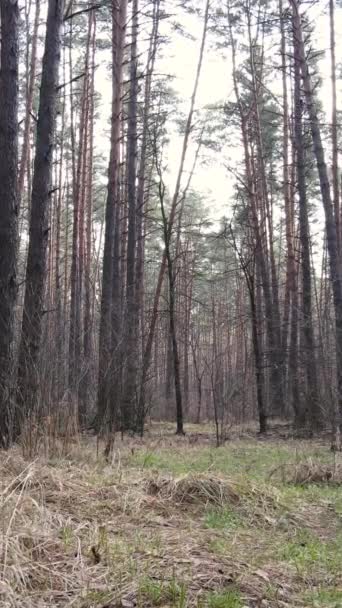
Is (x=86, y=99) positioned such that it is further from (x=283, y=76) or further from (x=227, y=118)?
(x=283, y=76)

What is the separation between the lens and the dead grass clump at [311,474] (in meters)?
5.93

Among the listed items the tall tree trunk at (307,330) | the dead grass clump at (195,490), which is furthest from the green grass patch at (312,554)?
the tall tree trunk at (307,330)

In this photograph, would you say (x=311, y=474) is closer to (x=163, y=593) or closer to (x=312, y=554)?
(x=312, y=554)

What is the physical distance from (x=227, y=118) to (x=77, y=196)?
18.9ft

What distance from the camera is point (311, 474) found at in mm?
5977

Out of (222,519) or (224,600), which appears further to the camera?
(222,519)

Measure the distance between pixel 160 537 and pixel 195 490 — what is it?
131 centimetres

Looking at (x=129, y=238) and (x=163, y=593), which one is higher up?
(x=129, y=238)

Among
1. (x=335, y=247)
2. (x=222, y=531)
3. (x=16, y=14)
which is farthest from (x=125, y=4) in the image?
(x=222, y=531)

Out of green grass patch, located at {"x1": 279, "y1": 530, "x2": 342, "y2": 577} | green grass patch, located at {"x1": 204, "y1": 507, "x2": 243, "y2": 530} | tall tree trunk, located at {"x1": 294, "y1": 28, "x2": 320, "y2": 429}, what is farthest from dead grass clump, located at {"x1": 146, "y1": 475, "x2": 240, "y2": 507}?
tall tree trunk, located at {"x1": 294, "y1": 28, "x2": 320, "y2": 429}

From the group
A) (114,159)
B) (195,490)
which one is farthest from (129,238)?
(195,490)

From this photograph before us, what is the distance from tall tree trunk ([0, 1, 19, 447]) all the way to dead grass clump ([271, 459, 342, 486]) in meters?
3.41

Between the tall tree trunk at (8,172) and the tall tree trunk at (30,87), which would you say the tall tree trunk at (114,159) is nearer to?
the tall tree trunk at (8,172)

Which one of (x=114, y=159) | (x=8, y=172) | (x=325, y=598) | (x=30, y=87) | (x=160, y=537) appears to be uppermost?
(x=30, y=87)
